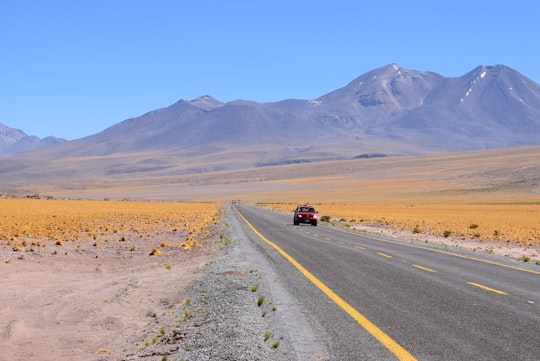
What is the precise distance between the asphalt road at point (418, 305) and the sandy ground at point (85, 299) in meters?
3.00

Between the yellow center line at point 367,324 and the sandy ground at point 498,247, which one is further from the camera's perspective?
the sandy ground at point 498,247

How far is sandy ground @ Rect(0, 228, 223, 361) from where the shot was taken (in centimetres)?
1029

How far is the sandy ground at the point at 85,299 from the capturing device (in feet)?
33.8

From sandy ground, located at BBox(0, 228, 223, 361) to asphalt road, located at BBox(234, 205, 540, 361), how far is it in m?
3.00

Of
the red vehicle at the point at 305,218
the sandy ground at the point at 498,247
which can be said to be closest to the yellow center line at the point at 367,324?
the sandy ground at the point at 498,247

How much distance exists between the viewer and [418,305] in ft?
36.4

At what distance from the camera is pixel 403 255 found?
71.0 ft

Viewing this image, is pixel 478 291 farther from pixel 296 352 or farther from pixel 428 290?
pixel 296 352

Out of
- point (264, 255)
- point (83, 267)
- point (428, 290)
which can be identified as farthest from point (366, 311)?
point (83, 267)

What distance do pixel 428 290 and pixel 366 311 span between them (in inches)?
112

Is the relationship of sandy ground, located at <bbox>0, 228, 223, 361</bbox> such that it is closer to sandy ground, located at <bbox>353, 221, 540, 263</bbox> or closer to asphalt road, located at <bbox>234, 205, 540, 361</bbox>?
asphalt road, located at <bbox>234, 205, 540, 361</bbox>

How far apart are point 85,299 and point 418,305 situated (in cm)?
753

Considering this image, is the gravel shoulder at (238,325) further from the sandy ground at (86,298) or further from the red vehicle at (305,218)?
the red vehicle at (305,218)

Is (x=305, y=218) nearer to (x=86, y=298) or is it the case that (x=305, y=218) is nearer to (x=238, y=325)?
(x=86, y=298)
